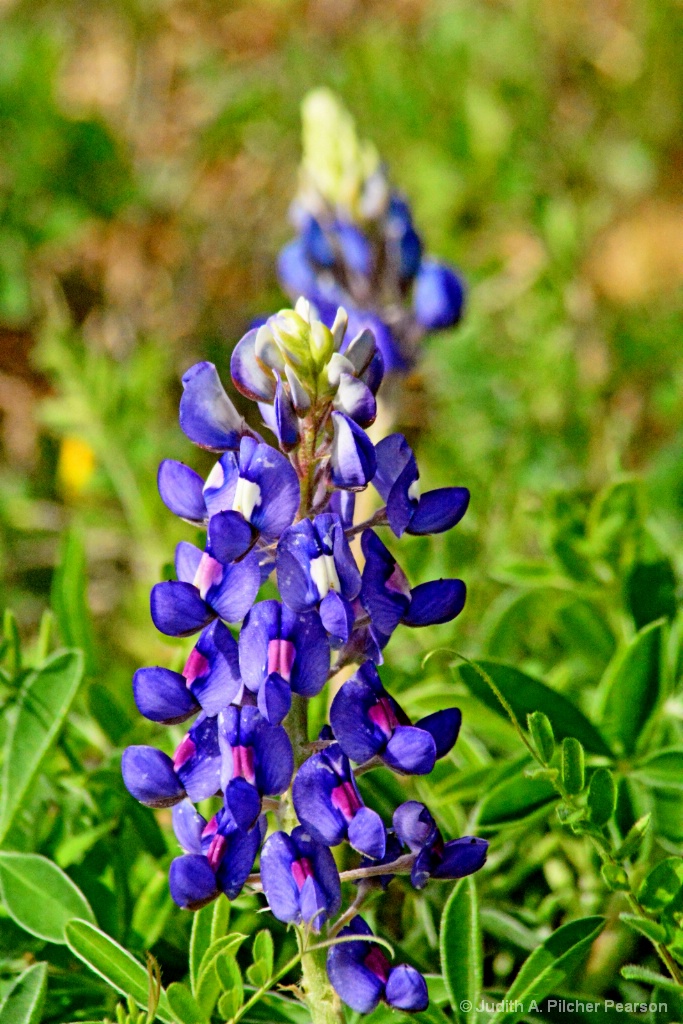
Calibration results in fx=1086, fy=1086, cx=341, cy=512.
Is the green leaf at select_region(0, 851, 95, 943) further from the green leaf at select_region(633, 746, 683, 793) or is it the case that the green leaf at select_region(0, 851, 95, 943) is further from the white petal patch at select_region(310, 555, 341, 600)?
the green leaf at select_region(633, 746, 683, 793)

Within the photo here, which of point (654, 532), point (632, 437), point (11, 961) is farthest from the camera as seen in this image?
point (632, 437)

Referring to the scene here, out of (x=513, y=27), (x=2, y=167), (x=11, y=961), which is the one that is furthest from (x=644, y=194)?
(x=11, y=961)

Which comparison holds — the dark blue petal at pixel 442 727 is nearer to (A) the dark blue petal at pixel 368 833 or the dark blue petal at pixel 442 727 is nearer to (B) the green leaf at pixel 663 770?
(A) the dark blue petal at pixel 368 833

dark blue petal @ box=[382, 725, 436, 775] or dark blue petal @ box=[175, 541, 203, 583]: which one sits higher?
dark blue petal @ box=[175, 541, 203, 583]

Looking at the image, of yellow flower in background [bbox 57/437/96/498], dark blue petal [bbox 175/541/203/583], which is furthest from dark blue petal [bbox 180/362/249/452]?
yellow flower in background [bbox 57/437/96/498]

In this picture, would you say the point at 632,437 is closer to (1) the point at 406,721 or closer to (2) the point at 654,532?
(2) the point at 654,532

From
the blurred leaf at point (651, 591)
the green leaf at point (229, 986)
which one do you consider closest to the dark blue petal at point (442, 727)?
the green leaf at point (229, 986)
